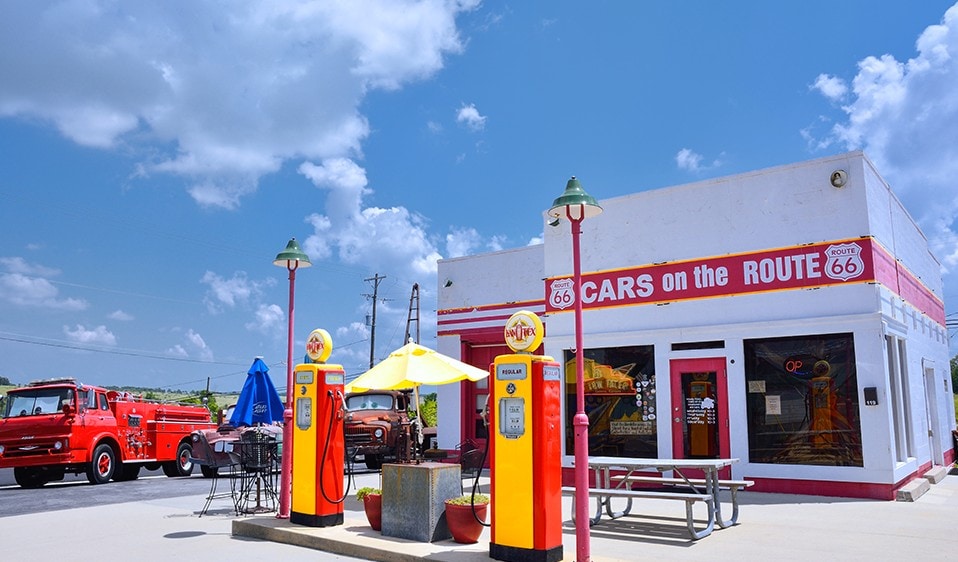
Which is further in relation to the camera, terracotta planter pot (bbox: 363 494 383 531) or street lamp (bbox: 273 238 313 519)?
street lamp (bbox: 273 238 313 519)

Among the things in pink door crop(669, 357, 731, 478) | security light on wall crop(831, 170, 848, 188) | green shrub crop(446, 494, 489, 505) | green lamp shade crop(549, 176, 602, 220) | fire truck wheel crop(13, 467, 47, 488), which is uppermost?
security light on wall crop(831, 170, 848, 188)

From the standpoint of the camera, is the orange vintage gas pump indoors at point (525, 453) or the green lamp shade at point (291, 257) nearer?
the orange vintage gas pump indoors at point (525, 453)

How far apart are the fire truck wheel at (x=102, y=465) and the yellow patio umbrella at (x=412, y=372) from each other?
8436 millimetres

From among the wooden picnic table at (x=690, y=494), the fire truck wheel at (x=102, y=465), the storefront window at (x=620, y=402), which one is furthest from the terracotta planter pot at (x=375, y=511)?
the fire truck wheel at (x=102, y=465)

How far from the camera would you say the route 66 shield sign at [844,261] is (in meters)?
11.7

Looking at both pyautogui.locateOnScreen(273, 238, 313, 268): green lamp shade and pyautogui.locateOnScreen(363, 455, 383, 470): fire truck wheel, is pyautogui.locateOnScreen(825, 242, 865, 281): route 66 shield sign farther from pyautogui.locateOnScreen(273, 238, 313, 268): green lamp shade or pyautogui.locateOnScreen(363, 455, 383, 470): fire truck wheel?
pyautogui.locateOnScreen(363, 455, 383, 470): fire truck wheel

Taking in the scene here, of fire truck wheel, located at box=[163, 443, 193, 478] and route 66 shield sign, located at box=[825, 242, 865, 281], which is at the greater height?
route 66 shield sign, located at box=[825, 242, 865, 281]

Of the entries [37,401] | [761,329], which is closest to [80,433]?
[37,401]

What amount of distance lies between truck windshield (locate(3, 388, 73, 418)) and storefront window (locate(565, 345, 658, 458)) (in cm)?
1056

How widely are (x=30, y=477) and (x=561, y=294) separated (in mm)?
12164

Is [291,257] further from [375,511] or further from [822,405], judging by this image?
[822,405]

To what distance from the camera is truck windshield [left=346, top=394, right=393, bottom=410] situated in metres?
18.5

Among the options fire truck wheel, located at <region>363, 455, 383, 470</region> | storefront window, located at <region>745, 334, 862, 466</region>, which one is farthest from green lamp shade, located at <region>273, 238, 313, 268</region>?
fire truck wheel, located at <region>363, 455, 383, 470</region>

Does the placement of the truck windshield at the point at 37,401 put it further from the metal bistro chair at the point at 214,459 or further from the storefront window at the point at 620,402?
the storefront window at the point at 620,402
